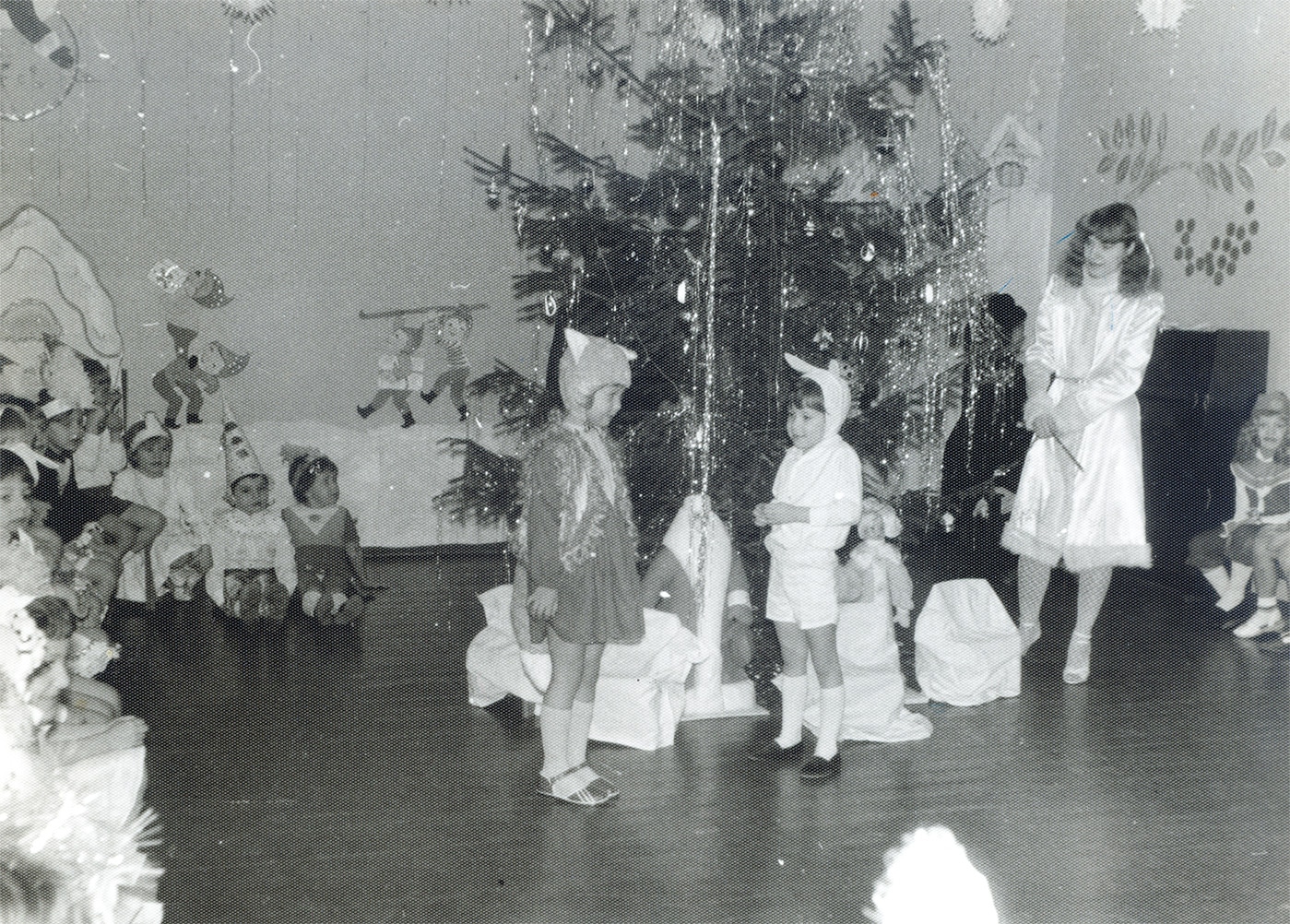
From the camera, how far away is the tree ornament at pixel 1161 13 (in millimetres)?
6828

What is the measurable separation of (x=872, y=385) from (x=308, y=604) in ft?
8.96

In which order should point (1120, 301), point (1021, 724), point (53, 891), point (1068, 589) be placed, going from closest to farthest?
point (53, 891) < point (1021, 724) < point (1120, 301) < point (1068, 589)

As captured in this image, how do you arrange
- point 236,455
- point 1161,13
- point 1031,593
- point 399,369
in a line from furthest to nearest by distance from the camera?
point 399,369
point 1161,13
point 236,455
point 1031,593

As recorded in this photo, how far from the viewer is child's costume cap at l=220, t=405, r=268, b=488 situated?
6762 mm

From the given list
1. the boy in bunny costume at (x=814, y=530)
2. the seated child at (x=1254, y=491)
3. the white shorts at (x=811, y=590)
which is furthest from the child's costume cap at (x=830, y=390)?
the seated child at (x=1254, y=491)

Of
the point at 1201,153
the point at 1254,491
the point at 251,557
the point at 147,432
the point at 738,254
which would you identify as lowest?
the point at 251,557

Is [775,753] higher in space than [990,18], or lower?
lower

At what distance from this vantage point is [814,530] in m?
3.84

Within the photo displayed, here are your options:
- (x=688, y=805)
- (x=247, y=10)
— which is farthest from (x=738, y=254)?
(x=247, y=10)

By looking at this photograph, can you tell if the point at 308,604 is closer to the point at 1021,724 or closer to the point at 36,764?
the point at 1021,724

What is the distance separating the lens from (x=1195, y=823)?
3436mm

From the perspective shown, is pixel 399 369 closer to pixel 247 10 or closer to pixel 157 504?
pixel 157 504

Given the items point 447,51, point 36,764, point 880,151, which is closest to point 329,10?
point 447,51

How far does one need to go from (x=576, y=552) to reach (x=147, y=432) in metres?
3.66
